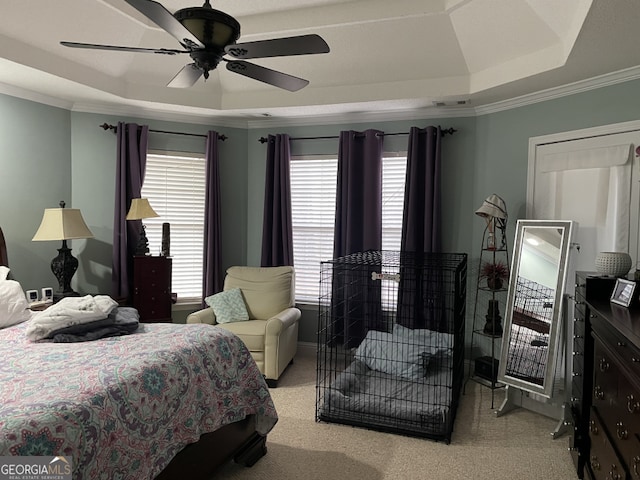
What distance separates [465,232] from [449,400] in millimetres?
1732

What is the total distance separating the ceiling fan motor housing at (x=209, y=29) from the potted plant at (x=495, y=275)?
9.66ft

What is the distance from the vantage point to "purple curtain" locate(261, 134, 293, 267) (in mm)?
5023

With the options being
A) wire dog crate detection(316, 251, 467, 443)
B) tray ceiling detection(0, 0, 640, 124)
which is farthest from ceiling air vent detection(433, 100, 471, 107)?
wire dog crate detection(316, 251, 467, 443)

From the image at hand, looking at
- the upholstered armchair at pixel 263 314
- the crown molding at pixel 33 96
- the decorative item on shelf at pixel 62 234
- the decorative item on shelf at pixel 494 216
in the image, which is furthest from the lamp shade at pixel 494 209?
the crown molding at pixel 33 96

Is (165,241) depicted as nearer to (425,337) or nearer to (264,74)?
(264,74)

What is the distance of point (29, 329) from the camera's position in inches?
97.6

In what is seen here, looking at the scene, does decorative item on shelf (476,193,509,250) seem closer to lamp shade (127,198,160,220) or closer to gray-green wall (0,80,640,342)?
gray-green wall (0,80,640,342)

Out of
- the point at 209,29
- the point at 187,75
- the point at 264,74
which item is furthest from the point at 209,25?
the point at 187,75

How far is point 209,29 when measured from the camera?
6.72 feet

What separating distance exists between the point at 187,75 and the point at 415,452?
2.75m

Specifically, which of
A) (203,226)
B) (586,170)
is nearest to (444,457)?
(586,170)

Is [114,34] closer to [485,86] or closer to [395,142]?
[395,142]

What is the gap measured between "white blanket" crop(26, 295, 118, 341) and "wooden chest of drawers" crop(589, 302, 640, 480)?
260cm

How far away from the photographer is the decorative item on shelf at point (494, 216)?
3.91 meters
